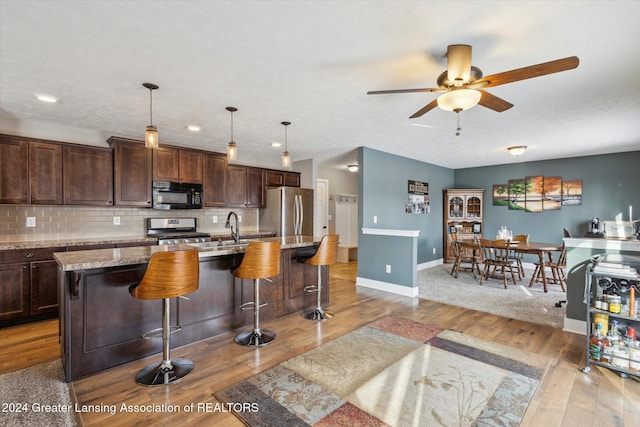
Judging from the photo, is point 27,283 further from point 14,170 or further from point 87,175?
point 87,175

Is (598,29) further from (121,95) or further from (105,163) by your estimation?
(105,163)

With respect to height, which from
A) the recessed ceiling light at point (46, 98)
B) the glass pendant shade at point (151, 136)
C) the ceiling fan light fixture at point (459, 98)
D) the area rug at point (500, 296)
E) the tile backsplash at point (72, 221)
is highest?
the recessed ceiling light at point (46, 98)

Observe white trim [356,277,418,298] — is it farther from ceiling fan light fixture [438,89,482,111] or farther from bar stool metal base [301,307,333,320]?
ceiling fan light fixture [438,89,482,111]

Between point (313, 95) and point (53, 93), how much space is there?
2.52 meters

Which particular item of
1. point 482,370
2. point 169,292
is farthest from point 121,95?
point 482,370

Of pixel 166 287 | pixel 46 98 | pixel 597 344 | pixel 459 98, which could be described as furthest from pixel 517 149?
pixel 46 98

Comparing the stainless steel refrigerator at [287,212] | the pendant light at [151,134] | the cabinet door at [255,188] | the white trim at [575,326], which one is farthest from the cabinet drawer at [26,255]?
the white trim at [575,326]

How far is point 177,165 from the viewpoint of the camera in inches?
187

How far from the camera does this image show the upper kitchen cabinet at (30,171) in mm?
3469


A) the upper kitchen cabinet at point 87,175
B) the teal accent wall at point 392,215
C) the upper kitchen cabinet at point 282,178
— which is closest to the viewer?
the upper kitchen cabinet at point 87,175

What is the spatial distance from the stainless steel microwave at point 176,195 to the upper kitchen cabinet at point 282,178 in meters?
1.41

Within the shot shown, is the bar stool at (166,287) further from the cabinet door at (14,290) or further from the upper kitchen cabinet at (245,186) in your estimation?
the upper kitchen cabinet at (245,186)

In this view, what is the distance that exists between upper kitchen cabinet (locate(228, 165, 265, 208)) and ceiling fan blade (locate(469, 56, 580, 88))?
422 centimetres

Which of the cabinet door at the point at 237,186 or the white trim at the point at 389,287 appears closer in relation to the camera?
the white trim at the point at 389,287
